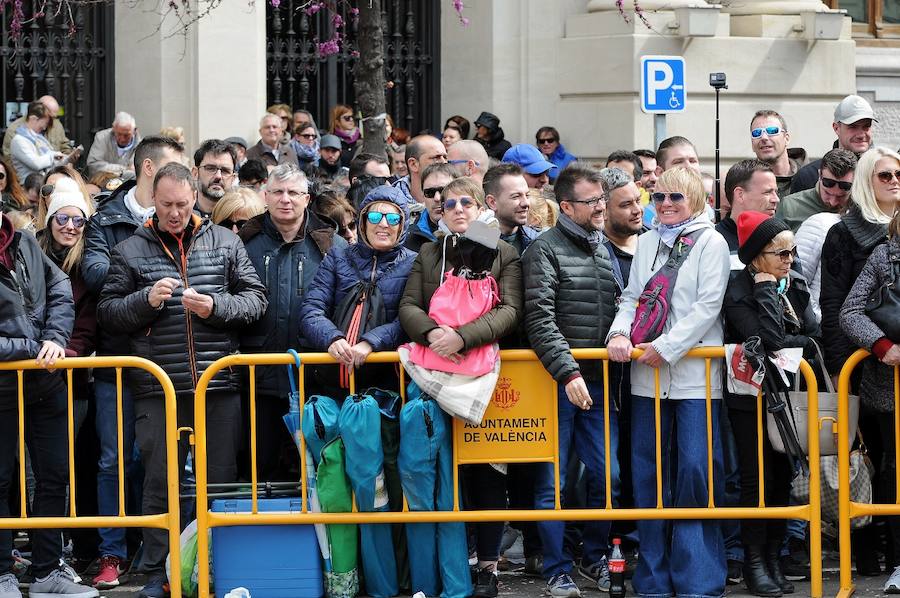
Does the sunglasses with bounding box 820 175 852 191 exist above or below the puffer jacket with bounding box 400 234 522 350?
above

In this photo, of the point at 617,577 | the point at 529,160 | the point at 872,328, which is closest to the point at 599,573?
the point at 617,577

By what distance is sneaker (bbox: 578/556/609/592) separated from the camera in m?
8.64

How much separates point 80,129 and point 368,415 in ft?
29.6

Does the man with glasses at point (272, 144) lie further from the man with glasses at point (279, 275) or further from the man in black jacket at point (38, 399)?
the man in black jacket at point (38, 399)

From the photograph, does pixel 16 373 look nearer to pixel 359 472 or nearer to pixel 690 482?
pixel 359 472

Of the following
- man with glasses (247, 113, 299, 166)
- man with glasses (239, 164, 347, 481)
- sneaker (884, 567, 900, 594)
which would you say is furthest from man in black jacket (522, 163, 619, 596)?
man with glasses (247, 113, 299, 166)

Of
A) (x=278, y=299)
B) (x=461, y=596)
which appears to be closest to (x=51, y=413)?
(x=278, y=299)

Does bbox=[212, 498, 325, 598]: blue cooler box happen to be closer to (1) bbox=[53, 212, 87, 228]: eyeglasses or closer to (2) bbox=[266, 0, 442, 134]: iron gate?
(1) bbox=[53, 212, 87, 228]: eyeglasses

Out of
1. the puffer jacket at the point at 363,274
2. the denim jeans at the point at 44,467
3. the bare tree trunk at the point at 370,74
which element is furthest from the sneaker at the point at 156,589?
the bare tree trunk at the point at 370,74

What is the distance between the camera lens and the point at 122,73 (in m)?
16.3

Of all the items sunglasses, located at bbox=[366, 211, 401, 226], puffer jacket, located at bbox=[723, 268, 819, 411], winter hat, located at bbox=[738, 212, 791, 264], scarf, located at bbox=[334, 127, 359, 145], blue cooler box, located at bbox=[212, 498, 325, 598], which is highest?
scarf, located at bbox=[334, 127, 359, 145]

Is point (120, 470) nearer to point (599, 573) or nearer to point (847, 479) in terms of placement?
point (599, 573)

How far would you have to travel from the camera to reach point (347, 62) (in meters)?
17.3

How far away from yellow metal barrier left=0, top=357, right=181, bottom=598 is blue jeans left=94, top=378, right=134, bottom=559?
492 millimetres
